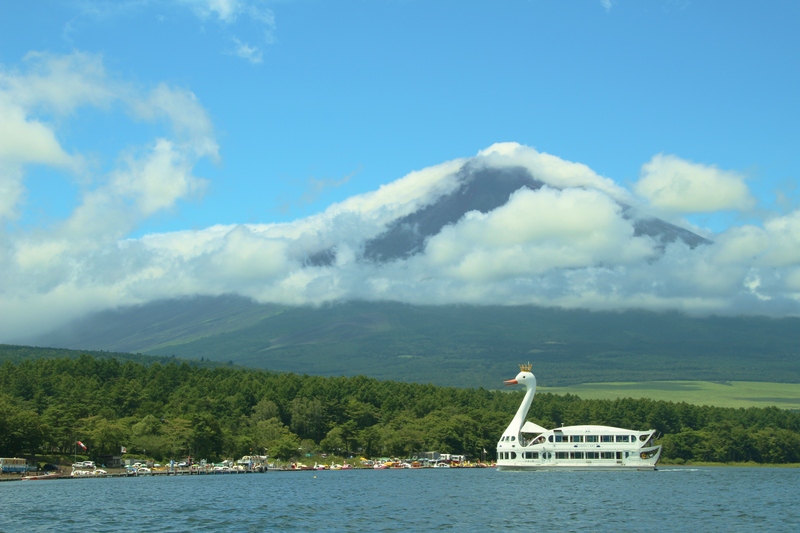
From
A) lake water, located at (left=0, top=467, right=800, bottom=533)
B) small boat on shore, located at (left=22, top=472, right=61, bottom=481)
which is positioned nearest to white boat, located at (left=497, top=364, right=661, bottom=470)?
lake water, located at (left=0, top=467, right=800, bottom=533)

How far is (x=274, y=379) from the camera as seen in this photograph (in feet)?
487

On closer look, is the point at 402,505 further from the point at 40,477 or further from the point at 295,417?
the point at 295,417

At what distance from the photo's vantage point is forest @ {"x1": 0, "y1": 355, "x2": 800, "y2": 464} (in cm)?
10938

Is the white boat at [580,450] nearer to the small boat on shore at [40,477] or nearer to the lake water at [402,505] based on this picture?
the lake water at [402,505]

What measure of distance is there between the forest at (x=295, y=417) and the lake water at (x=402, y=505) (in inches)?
846

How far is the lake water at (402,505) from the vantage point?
49906 mm

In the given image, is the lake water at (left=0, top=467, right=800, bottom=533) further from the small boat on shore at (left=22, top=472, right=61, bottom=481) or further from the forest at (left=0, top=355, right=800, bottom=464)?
the forest at (left=0, top=355, right=800, bottom=464)

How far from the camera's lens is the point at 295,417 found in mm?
130625

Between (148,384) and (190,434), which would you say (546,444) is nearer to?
(190,434)

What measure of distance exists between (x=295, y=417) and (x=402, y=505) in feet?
235

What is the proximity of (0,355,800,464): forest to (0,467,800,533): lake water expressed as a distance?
70.5ft

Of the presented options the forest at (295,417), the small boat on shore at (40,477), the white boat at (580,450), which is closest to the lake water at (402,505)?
the small boat on shore at (40,477)

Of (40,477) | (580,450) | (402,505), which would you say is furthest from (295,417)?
(402,505)

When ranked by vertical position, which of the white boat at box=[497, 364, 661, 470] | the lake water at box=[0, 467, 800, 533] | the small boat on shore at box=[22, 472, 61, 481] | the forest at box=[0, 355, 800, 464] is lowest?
the lake water at box=[0, 467, 800, 533]
